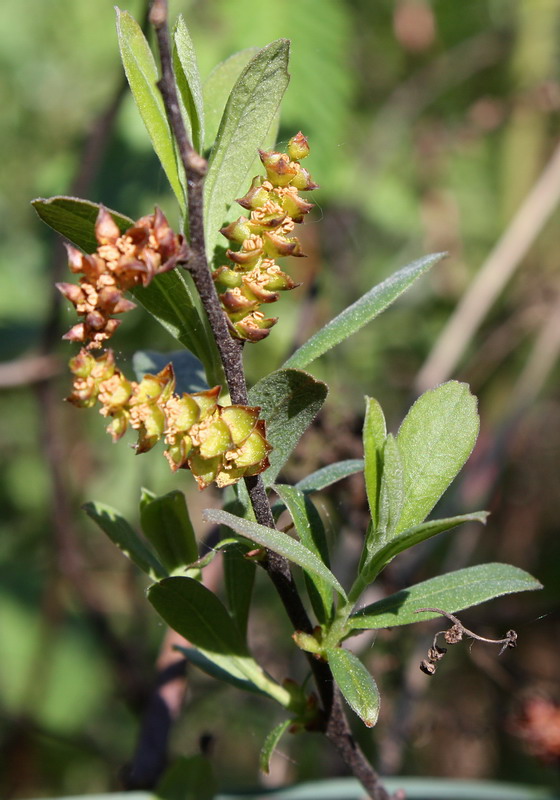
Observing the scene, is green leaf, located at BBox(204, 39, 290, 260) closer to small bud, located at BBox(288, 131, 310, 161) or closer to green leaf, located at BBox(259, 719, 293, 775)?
small bud, located at BBox(288, 131, 310, 161)

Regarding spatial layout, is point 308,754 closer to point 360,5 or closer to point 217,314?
point 217,314

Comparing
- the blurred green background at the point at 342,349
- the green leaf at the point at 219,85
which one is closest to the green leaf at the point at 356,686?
the green leaf at the point at 219,85

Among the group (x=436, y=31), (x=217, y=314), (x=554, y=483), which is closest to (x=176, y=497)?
(x=217, y=314)

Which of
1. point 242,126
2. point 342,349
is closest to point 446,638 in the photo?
point 242,126

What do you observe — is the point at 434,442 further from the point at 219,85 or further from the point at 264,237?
the point at 219,85

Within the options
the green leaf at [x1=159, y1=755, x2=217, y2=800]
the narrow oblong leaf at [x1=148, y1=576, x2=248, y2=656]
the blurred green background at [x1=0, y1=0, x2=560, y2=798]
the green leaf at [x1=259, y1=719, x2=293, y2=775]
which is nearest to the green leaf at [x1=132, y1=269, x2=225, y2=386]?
the narrow oblong leaf at [x1=148, y1=576, x2=248, y2=656]
